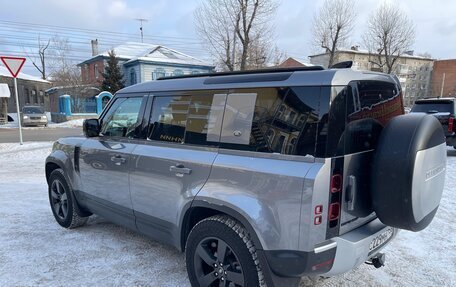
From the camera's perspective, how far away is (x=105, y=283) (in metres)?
3.15

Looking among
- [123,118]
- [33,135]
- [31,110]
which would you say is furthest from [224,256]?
[31,110]

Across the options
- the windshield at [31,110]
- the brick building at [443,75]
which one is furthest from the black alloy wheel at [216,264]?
the brick building at [443,75]

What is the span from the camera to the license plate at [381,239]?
254 centimetres

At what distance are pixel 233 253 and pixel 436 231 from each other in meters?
3.41

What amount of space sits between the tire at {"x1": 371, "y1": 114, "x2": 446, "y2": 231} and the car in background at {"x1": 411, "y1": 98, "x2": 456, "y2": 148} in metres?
9.20

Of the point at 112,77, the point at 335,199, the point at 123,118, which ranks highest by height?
the point at 112,77

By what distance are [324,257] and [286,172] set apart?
0.63 metres

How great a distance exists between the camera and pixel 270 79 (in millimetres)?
2475

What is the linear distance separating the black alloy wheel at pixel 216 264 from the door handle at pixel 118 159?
131cm

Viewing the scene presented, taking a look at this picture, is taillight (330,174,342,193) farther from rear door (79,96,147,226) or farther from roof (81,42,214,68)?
roof (81,42,214,68)

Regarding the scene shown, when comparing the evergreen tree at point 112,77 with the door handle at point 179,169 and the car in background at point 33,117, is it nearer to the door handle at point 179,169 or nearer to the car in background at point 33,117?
the car in background at point 33,117

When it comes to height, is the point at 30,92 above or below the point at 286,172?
above

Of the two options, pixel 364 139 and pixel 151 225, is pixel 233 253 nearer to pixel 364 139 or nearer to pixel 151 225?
pixel 151 225

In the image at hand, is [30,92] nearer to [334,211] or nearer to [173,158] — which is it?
[173,158]
